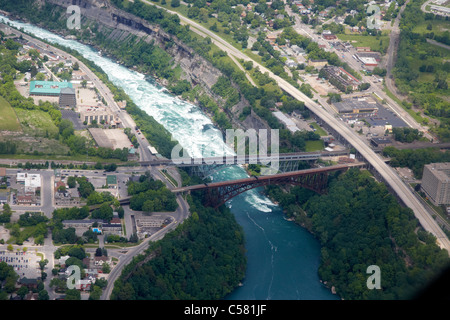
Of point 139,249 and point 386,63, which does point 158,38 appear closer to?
point 386,63

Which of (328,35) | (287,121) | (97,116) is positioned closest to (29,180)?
(97,116)

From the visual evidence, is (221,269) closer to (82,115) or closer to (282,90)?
(82,115)

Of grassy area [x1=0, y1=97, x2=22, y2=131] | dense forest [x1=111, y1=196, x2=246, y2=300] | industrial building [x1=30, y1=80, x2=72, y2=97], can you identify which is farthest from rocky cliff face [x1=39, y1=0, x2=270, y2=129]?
grassy area [x1=0, y1=97, x2=22, y2=131]

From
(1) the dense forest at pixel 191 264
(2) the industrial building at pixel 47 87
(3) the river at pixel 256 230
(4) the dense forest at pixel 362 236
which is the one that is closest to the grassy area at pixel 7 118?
(2) the industrial building at pixel 47 87

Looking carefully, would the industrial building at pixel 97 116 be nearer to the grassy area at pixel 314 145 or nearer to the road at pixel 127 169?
the road at pixel 127 169

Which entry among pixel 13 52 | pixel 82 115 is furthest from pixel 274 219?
pixel 13 52

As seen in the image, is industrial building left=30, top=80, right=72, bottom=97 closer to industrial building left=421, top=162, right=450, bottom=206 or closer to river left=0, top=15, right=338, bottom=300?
river left=0, top=15, right=338, bottom=300
